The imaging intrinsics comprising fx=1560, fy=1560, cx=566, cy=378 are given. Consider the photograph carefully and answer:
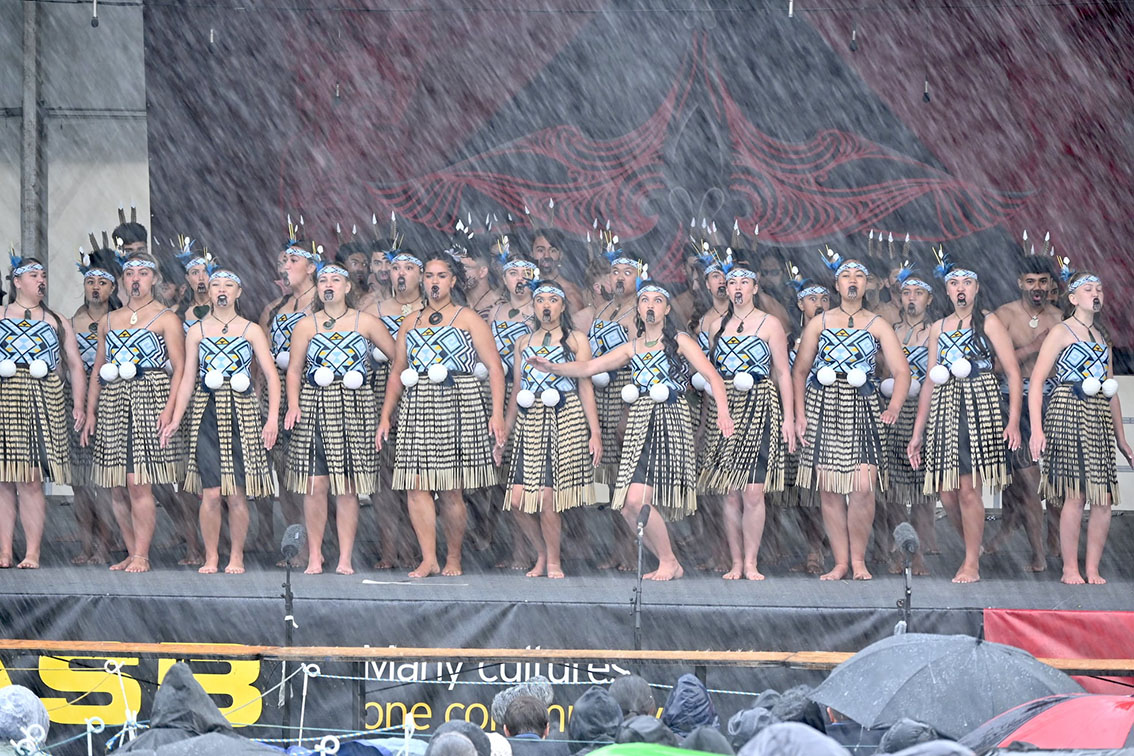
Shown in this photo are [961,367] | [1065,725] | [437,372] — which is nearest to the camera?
[1065,725]

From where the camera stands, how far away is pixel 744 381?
714 cm

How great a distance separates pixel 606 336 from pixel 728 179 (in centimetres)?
216

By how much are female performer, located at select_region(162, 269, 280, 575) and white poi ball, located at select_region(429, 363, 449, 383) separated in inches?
28.7

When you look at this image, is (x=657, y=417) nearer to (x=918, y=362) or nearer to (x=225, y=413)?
(x=918, y=362)

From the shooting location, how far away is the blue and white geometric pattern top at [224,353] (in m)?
7.28

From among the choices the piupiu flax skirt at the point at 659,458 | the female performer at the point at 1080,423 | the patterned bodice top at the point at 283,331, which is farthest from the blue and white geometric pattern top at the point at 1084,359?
the patterned bodice top at the point at 283,331

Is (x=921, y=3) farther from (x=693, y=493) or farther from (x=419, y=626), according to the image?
(x=419, y=626)

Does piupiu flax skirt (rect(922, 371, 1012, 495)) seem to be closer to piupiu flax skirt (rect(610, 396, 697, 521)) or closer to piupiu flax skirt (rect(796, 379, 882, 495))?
piupiu flax skirt (rect(796, 379, 882, 495))

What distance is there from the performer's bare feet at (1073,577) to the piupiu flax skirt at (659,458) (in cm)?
170

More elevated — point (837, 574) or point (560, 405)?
point (560, 405)

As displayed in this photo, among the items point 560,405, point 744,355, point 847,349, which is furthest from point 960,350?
point 560,405

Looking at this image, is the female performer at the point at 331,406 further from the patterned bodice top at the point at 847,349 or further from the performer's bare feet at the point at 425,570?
the patterned bodice top at the point at 847,349

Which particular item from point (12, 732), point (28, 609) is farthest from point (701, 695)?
point (28, 609)

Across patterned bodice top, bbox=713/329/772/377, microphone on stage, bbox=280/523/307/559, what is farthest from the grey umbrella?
patterned bodice top, bbox=713/329/772/377
